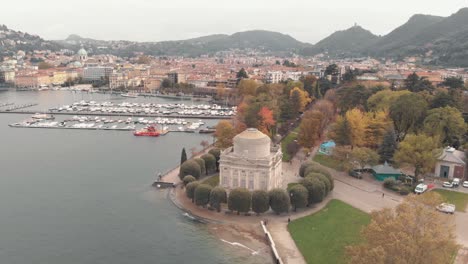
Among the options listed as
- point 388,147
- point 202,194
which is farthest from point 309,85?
point 202,194

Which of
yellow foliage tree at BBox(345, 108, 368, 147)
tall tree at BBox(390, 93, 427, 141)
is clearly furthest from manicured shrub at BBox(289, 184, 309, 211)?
tall tree at BBox(390, 93, 427, 141)

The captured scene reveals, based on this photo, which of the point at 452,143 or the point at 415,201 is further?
the point at 452,143

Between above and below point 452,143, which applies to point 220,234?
below

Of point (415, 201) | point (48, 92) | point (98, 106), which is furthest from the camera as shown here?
point (48, 92)

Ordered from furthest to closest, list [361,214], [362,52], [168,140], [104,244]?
Answer: 1. [362,52]
2. [168,140]
3. [361,214]
4. [104,244]

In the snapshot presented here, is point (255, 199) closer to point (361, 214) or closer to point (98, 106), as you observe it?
point (361, 214)

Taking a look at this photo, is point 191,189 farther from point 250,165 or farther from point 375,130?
point 375,130

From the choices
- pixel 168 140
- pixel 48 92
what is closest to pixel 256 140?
pixel 168 140

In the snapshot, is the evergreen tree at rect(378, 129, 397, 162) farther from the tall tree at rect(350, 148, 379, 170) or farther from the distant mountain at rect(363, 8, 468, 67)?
the distant mountain at rect(363, 8, 468, 67)
